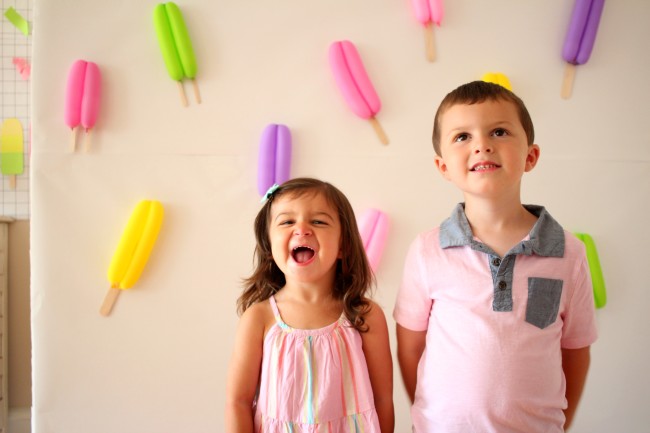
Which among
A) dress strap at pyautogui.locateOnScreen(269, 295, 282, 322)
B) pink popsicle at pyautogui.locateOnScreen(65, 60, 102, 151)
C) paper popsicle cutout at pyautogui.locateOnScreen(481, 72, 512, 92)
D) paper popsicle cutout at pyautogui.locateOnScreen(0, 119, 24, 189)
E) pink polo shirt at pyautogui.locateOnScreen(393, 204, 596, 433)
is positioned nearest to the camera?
pink polo shirt at pyautogui.locateOnScreen(393, 204, 596, 433)

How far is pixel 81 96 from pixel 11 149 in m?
0.55

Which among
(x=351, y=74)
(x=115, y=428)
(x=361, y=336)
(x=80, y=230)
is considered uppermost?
(x=351, y=74)

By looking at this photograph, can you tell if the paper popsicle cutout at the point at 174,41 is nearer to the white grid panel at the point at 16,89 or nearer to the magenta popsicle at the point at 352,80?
the magenta popsicle at the point at 352,80

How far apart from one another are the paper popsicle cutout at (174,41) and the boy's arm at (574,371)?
125 centimetres

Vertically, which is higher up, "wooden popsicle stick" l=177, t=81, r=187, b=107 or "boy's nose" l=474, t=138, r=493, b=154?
"wooden popsicle stick" l=177, t=81, r=187, b=107

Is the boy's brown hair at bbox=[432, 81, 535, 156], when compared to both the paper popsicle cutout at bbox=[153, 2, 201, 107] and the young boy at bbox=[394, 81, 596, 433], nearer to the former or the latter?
the young boy at bbox=[394, 81, 596, 433]

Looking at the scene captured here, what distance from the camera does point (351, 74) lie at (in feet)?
5.30

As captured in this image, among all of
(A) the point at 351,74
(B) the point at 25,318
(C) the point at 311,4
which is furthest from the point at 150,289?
(C) the point at 311,4

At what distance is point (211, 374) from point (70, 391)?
1.36 feet

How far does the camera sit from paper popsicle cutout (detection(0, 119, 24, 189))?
1.88m

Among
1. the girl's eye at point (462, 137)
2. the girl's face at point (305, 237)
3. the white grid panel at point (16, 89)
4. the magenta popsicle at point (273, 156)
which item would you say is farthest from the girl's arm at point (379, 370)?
the white grid panel at point (16, 89)

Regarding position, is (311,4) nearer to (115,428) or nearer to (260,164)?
(260,164)

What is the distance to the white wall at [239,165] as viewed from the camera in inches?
61.7

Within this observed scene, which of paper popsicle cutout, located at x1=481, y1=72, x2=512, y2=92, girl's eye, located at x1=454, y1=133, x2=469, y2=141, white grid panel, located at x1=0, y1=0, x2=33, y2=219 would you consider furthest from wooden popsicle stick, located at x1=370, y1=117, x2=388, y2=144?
white grid panel, located at x1=0, y1=0, x2=33, y2=219
